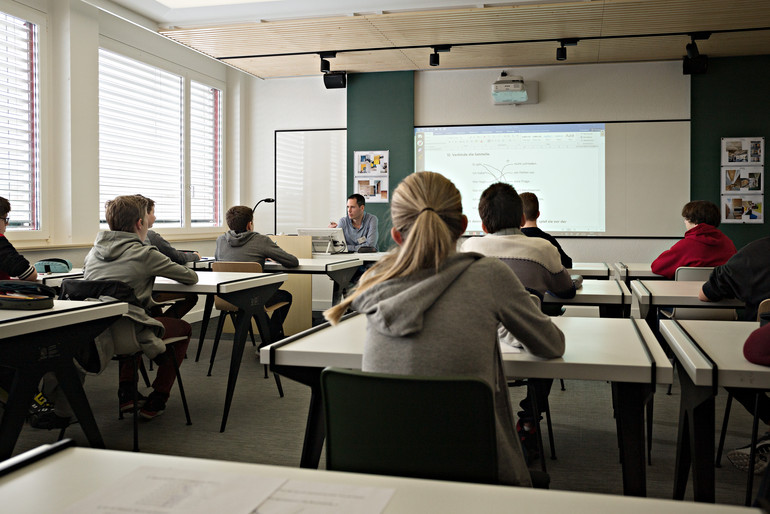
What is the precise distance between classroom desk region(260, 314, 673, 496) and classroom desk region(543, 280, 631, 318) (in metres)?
0.97

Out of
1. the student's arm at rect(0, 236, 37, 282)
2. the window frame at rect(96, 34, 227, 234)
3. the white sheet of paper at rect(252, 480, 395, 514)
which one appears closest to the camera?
the white sheet of paper at rect(252, 480, 395, 514)

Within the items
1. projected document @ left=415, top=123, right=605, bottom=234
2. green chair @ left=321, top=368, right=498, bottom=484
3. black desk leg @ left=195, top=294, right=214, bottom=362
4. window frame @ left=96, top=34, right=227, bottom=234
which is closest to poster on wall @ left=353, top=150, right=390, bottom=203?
projected document @ left=415, top=123, right=605, bottom=234

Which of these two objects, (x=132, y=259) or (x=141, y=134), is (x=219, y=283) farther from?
(x=141, y=134)

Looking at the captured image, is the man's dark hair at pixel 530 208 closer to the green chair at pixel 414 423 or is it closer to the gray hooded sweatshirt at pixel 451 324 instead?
the gray hooded sweatshirt at pixel 451 324

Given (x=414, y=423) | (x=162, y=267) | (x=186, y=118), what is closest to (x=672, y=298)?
(x=414, y=423)

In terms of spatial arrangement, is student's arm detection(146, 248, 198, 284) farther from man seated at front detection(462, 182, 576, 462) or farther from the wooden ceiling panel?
the wooden ceiling panel

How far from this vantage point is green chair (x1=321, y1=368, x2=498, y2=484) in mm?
1258

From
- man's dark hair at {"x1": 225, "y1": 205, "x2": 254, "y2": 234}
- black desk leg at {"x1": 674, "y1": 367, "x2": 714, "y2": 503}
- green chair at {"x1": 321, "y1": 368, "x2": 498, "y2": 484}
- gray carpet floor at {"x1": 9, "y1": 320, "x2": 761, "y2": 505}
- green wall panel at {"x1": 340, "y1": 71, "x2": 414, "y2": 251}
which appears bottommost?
gray carpet floor at {"x1": 9, "y1": 320, "x2": 761, "y2": 505}

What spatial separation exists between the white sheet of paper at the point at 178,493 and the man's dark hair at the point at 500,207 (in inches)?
79.9

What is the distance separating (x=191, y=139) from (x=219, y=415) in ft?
14.4

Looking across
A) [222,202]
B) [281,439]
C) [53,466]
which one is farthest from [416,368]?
[222,202]

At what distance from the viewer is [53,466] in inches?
39.7

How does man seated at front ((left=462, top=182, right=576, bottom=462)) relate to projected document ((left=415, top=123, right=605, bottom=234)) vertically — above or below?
below

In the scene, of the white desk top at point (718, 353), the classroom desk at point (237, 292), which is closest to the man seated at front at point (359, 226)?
the classroom desk at point (237, 292)
